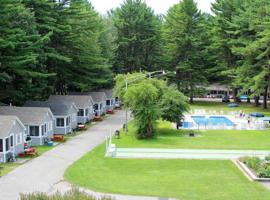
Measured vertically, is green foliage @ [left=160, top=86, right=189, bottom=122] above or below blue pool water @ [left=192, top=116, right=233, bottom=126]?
above

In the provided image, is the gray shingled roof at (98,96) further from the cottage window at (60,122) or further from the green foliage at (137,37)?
the green foliage at (137,37)

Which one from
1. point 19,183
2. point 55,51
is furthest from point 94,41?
point 19,183

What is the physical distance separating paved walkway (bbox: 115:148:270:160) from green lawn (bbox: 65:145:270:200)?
1561 mm

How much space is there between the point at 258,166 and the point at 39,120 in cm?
1939

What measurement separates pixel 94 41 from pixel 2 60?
22233 millimetres

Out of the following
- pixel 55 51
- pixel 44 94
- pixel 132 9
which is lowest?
pixel 44 94

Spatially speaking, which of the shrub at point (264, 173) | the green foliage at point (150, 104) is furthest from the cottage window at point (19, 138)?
the shrub at point (264, 173)

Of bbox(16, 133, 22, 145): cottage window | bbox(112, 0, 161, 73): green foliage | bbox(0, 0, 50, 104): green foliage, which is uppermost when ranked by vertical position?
bbox(112, 0, 161, 73): green foliage

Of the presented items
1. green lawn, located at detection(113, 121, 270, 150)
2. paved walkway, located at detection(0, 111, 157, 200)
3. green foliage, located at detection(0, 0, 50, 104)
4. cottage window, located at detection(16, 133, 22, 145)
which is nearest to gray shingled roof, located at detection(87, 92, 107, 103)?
green foliage, located at detection(0, 0, 50, 104)

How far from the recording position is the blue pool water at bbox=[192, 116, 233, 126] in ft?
183

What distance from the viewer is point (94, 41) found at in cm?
6406

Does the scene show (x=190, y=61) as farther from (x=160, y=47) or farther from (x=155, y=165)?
(x=155, y=165)

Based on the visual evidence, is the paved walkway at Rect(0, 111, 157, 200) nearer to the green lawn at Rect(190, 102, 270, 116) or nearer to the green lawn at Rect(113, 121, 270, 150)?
the green lawn at Rect(113, 121, 270, 150)

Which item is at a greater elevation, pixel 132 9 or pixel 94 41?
pixel 132 9
